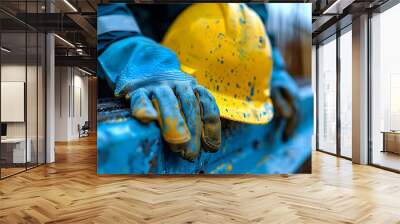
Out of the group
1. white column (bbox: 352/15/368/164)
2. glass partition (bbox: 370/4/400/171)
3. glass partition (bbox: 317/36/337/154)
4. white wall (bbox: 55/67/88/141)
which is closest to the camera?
glass partition (bbox: 370/4/400/171)

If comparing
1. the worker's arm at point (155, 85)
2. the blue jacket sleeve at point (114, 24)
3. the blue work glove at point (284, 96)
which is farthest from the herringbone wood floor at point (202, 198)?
the blue jacket sleeve at point (114, 24)

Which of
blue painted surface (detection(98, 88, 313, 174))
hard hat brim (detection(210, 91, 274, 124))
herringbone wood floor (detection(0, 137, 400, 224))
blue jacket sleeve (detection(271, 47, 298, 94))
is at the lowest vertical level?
herringbone wood floor (detection(0, 137, 400, 224))

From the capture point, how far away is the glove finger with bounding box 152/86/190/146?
5.96 meters

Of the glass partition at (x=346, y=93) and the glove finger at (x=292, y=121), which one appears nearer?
the glove finger at (x=292, y=121)

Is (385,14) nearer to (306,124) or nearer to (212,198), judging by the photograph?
(306,124)

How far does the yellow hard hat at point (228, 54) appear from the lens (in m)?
6.14

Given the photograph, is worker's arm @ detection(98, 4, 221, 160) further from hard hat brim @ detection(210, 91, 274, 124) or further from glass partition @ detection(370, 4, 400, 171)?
glass partition @ detection(370, 4, 400, 171)

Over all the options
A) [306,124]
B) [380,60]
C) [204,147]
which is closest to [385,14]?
[380,60]

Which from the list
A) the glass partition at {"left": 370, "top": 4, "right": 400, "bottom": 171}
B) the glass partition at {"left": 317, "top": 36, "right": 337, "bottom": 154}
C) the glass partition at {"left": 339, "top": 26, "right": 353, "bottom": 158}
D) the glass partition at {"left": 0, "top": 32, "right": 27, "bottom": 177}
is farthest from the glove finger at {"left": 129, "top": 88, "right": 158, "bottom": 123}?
the glass partition at {"left": 317, "top": 36, "right": 337, "bottom": 154}

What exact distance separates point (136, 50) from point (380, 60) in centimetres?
488

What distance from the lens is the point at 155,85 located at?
6066 millimetres

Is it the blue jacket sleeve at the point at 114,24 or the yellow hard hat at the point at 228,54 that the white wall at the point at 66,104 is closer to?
the blue jacket sleeve at the point at 114,24

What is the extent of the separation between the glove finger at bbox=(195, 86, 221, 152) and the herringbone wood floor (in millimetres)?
680

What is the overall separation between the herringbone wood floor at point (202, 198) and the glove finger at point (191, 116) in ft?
1.58
